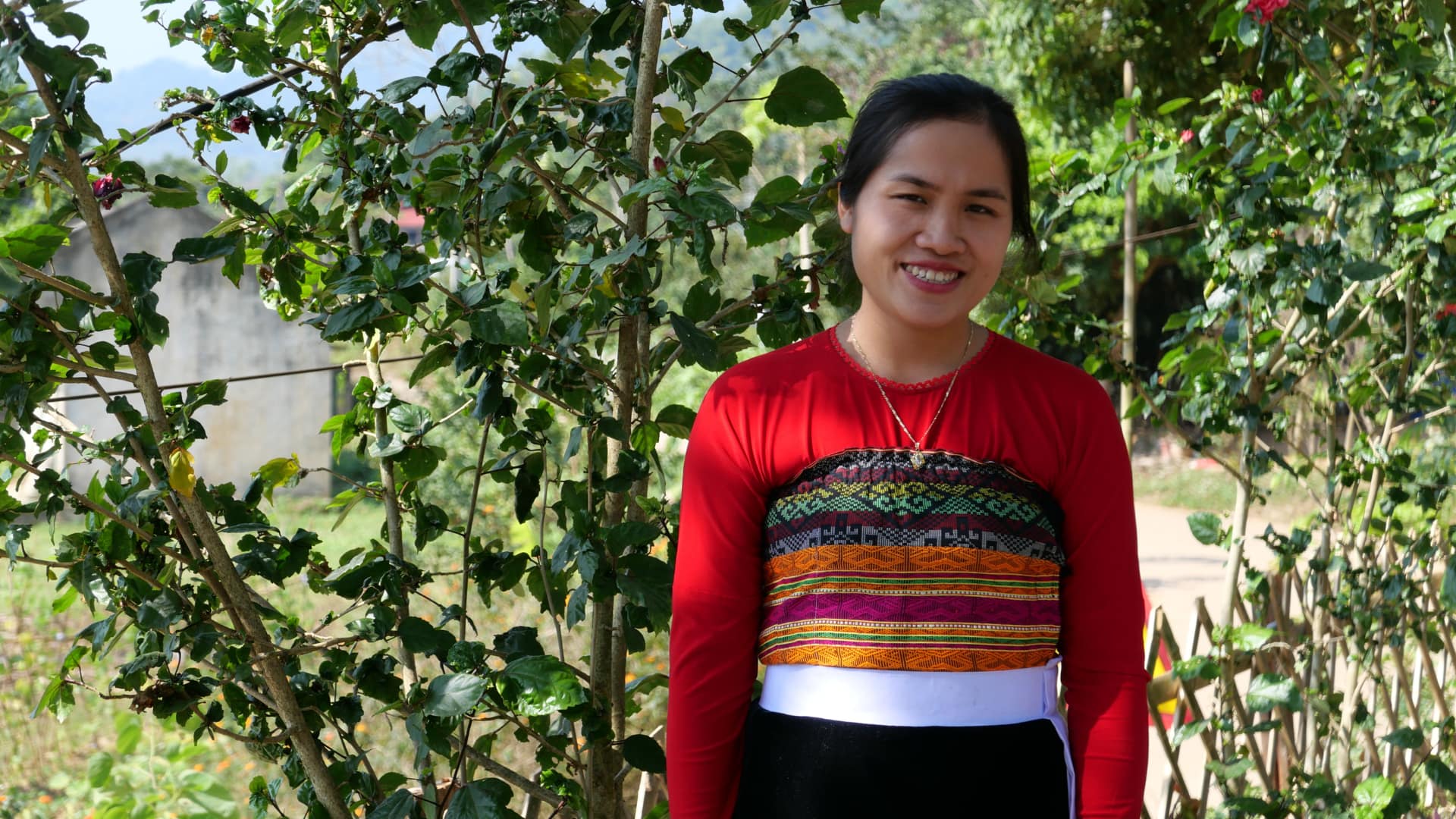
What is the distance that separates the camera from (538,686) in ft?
3.97

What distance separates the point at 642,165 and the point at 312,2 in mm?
379

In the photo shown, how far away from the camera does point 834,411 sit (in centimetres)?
112

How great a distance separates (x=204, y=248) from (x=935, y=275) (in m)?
0.74

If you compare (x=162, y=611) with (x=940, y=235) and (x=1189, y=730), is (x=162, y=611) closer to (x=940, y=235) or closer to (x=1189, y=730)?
(x=940, y=235)

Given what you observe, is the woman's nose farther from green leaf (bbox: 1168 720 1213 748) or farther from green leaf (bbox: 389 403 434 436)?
green leaf (bbox: 1168 720 1213 748)

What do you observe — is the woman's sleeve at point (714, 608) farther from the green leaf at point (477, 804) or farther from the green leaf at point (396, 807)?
the green leaf at point (396, 807)

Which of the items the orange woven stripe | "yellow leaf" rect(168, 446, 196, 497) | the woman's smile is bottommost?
the orange woven stripe

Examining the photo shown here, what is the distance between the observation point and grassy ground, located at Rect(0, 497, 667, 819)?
7.49 ft

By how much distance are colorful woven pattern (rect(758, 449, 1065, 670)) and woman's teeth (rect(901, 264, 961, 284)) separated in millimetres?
144

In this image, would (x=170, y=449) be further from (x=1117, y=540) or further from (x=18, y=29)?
(x=1117, y=540)

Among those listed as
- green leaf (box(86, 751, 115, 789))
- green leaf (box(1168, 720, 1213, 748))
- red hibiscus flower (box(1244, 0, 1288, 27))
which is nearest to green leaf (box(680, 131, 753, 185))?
red hibiscus flower (box(1244, 0, 1288, 27))

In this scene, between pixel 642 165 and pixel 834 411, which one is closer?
pixel 834 411

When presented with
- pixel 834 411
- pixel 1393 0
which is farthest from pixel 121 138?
pixel 1393 0

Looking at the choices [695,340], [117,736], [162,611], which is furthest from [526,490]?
[117,736]
